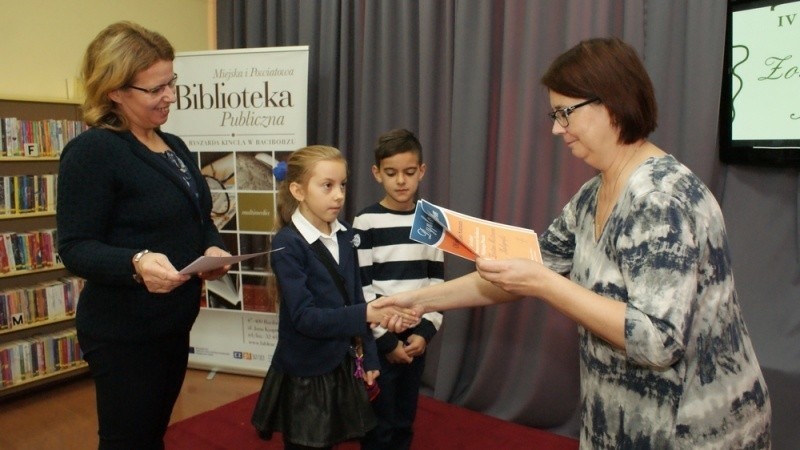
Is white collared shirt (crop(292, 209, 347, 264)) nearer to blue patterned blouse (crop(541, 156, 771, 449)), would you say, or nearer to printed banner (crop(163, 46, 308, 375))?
blue patterned blouse (crop(541, 156, 771, 449))

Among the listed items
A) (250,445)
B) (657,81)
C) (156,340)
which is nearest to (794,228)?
(657,81)

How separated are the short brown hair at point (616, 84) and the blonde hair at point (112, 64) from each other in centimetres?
107

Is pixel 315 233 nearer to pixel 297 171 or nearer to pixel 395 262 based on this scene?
pixel 297 171

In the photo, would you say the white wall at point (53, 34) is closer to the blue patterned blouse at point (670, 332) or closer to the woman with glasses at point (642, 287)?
the woman with glasses at point (642, 287)

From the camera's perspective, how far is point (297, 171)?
1976 millimetres

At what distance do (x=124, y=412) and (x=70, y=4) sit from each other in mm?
3303

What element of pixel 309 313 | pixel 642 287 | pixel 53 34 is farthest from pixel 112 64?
pixel 53 34

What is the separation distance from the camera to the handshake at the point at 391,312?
1.78 m

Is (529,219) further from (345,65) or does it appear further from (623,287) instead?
(623,287)

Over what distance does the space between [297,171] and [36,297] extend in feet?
8.28

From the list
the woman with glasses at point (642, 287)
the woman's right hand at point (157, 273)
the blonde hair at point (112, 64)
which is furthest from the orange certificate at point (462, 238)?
the blonde hair at point (112, 64)

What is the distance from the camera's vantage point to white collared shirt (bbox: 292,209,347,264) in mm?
1835

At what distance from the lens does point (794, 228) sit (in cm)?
231

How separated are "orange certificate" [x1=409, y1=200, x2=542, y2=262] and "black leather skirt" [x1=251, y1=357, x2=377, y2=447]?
0.72m
